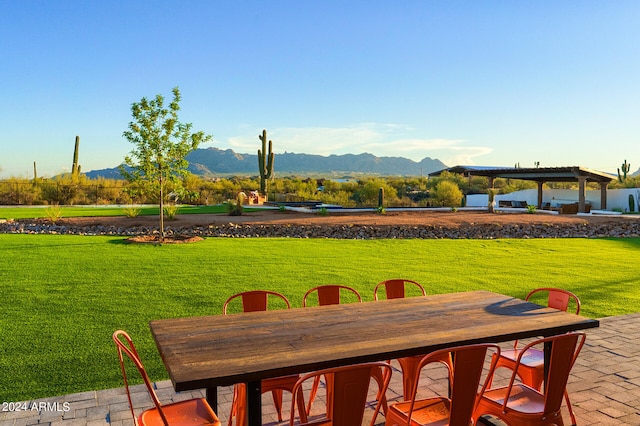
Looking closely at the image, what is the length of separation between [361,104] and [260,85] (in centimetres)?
865

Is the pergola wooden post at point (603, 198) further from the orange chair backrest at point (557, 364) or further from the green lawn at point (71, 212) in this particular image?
the orange chair backrest at point (557, 364)

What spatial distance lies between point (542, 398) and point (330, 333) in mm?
1311

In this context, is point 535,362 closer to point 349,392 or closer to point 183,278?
point 349,392

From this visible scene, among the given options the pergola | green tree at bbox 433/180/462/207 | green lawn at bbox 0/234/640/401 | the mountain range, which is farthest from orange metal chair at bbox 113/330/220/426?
the mountain range

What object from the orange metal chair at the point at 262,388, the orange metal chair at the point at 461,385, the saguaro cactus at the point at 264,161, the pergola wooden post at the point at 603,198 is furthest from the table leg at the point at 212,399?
the saguaro cactus at the point at 264,161

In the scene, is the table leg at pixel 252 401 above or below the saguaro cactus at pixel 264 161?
below

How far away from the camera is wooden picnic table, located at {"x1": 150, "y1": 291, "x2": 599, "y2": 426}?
2.21 metres

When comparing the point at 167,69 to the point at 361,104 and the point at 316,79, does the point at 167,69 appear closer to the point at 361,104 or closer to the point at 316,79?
the point at 316,79

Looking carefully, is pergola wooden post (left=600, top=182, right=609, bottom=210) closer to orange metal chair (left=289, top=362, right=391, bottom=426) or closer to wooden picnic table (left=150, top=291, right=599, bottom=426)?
wooden picnic table (left=150, top=291, right=599, bottom=426)

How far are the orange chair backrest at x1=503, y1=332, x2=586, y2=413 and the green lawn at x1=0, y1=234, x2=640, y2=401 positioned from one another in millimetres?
2869

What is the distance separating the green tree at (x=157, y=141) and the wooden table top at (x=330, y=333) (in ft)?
34.3

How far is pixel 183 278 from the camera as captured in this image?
8133 millimetres

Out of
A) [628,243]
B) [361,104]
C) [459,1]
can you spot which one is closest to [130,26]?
[459,1]

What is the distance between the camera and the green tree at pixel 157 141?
12.5 m
